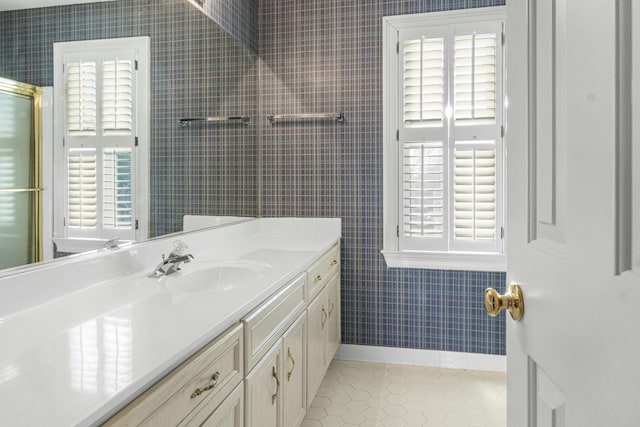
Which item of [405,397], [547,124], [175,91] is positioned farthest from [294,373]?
[547,124]

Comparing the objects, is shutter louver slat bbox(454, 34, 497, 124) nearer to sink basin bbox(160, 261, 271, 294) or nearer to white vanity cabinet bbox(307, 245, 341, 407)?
white vanity cabinet bbox(307, 245, 341, 407)

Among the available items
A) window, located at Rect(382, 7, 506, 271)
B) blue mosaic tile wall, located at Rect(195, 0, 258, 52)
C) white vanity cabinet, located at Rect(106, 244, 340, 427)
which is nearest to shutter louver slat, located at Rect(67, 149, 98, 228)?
white vanity cabinet, located at Rect(106, 244, 340, 427)

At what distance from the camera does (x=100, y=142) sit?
4.93ft

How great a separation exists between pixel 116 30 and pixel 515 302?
151 centimetres

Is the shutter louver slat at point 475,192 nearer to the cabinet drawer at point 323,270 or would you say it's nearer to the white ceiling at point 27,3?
the cabinet drawer at point 323,270

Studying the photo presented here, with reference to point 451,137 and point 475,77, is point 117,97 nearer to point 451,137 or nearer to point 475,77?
point 451,137

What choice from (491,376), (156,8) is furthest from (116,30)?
(491,376)

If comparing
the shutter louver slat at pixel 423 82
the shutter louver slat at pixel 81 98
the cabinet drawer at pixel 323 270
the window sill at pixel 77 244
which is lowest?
the cabinet drawer at pixel 323 270

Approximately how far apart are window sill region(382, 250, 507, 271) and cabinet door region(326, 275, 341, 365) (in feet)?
1.29

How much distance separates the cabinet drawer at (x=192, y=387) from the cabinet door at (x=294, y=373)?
49 centimetres

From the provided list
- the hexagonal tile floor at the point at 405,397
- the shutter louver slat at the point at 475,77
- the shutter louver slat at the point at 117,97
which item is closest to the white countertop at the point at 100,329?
the shutter louver slat at the point at 117,97

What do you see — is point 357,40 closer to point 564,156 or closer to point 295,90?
point 295,90

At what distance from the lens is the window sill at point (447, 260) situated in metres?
2.66

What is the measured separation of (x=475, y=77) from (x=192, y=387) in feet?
7.91
